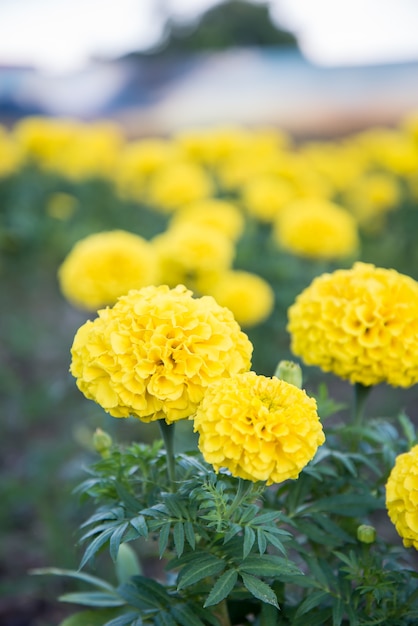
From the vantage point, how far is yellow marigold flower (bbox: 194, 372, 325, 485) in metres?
1.05

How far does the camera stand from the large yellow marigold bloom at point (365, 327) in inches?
58.0

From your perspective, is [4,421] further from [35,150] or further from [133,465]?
[133,465]

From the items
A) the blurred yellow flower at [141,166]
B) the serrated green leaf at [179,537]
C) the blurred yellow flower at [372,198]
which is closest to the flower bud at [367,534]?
the serrated green leaf at [179,537]

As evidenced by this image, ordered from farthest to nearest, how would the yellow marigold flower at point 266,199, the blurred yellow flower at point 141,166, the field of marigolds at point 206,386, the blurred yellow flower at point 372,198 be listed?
1. the blurred yellow flower at point 372,198
2. the blurred yellow flower at point 141,166
3. the yellow marigold flower at point 266,199
4. the field of marigolds at point 206,386

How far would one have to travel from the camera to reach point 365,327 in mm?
1487

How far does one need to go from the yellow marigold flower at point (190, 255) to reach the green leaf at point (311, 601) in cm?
172

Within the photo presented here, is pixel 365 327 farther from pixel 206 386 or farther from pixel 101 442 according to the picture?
pixel 101 442

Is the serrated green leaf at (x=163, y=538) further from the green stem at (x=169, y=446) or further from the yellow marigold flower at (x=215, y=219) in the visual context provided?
the yellow marigold flower at (x=215, y=219)

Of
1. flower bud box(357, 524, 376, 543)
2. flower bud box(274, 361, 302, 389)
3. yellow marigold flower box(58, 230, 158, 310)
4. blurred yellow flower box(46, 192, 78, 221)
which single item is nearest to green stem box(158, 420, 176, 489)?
flower bud box(274, 361, 302, 389)

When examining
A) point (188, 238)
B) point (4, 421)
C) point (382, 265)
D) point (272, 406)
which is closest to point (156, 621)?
point (272, 406)

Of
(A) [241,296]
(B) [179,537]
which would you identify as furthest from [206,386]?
(A) [241,296]

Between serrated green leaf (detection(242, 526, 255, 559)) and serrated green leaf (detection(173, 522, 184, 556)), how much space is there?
10 cm

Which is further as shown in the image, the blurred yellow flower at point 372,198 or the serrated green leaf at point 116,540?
the blurred yellow flower at point 372,198

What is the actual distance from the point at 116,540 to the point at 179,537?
0.33 feet
